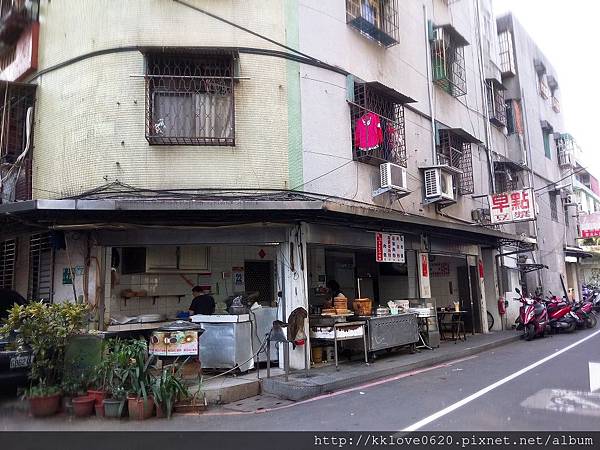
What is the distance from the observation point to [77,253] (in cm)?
905

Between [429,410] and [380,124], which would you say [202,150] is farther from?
[429,410]

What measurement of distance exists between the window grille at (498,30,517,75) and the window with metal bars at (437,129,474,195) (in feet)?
22.5

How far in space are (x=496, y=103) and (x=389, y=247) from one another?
11.3 metres

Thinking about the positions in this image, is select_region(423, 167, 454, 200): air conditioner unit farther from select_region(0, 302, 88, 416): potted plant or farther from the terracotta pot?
the terracotta pot

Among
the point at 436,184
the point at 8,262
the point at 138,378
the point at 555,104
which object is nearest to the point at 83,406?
the point at 138,378

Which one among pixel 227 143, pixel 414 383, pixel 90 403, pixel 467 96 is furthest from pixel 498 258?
pixel 90 403

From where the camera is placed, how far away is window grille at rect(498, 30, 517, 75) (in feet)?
67.6

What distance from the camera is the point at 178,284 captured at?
36.0ft

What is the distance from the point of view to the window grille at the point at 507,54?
67.6ft

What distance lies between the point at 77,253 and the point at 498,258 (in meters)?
13.6

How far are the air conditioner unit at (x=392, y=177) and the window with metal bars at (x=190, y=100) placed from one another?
11.9 feet

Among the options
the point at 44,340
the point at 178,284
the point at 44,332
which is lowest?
the point at 44,340

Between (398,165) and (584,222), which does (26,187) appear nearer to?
(398,165)

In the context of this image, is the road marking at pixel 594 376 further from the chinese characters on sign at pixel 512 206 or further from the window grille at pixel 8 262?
the window grille at pixel 8 262
